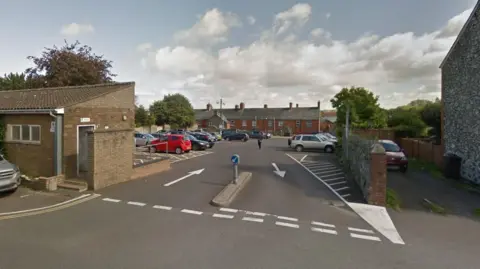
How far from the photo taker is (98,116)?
12250 mm

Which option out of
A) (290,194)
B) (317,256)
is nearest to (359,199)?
(290,194)

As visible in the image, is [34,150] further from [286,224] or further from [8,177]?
[286,224]

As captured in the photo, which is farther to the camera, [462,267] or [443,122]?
[443,122]

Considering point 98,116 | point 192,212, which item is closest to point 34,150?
point 98,116

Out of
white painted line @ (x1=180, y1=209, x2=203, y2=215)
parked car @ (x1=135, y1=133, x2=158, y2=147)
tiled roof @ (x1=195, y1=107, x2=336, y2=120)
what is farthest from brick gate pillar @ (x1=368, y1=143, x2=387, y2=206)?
tiled roof @ (x1=195, y1=107, x2=336, y2=120)

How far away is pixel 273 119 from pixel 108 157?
59488 millimetres

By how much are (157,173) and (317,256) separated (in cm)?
990

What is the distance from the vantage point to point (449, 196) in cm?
1026

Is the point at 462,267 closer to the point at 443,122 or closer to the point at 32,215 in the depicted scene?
the point at 32,215

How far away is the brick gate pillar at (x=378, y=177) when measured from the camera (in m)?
8.47

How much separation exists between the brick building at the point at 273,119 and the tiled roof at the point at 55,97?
51.4m

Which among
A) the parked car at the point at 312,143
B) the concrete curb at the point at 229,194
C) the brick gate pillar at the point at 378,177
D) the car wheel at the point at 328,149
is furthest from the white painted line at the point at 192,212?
the car wheel at the point at 328,149

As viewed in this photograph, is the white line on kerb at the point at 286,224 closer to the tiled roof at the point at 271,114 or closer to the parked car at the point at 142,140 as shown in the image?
the parked car at the point at 142,140

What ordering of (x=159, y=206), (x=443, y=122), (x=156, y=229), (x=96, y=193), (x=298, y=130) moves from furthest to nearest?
(x=298, y=130)
(x=443, y=122)
(x=96, y=193)
(x=159, y=206)
(x=156, y=229)
